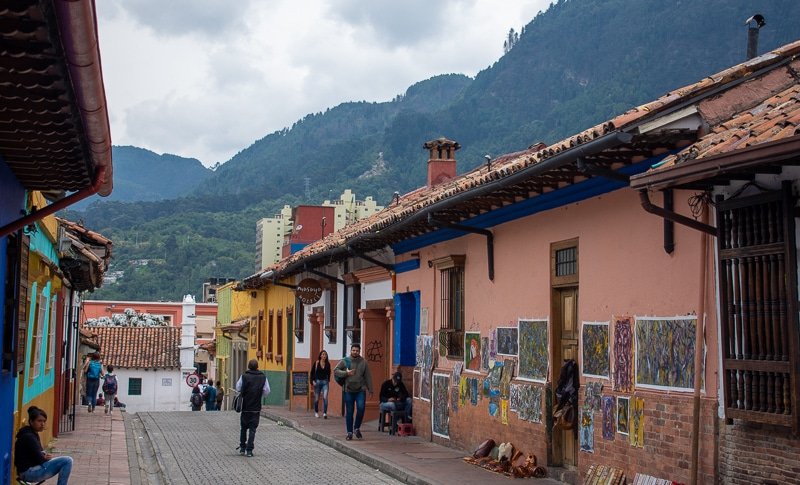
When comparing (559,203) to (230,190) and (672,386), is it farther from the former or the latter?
(230,190)

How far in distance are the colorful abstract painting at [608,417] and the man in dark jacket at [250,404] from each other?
6276 millimetres

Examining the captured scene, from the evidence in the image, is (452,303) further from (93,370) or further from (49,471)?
(93,370)

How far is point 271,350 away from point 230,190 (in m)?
97.7

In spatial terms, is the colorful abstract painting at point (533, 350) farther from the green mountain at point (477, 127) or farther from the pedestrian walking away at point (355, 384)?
the green mountain at point (477, 127)


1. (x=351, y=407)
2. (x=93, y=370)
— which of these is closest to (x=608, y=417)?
(x=351, y=407)

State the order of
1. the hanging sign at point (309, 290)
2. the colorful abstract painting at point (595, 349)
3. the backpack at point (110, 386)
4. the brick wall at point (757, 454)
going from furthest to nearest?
1. the backpack at point (110, 386)
2. the hanging sign at point (309, 290)
3. the colorful abstract painting at point (595, 349)
4. the brick wall at point (757, 454)

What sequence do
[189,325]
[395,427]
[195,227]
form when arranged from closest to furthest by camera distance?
[395,427], [189,325], [195,227]

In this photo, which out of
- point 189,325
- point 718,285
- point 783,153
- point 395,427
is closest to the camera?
point 783,153

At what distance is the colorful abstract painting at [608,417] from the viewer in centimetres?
1116

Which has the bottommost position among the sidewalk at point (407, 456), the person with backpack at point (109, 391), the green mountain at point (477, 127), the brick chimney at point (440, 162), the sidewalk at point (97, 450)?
the sidewalk at point (97, 450)

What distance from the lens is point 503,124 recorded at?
116 metres

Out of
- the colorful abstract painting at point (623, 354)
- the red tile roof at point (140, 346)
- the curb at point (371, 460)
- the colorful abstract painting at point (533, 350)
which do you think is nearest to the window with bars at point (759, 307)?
the colorful abstract painting at point (623, 354)

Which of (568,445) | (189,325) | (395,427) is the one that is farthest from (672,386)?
(189,325)

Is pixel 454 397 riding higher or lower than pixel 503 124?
lower
